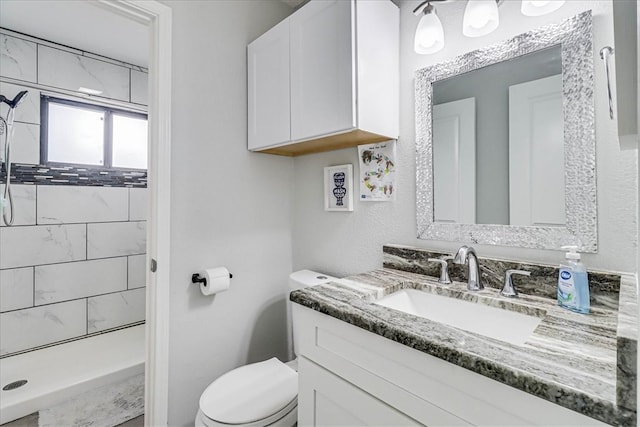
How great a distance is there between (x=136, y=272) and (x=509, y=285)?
280cm

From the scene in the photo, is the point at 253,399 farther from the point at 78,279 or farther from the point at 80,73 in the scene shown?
the point at 80,73

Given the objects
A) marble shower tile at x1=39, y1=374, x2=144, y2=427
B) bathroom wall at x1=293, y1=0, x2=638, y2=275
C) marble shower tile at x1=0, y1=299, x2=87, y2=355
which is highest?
bathroom wall at x1=293, y1=0, x2=638, y2=275

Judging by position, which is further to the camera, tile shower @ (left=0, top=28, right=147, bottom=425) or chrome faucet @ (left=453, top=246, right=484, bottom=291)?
tile shower @ (left=0, top=28, right=147, bottom=425)

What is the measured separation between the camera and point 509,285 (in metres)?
1.01

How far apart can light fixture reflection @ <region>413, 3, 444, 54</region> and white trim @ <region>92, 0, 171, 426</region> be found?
1.11 metres

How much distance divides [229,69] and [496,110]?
130 centimetres

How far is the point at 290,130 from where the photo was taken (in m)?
1.40

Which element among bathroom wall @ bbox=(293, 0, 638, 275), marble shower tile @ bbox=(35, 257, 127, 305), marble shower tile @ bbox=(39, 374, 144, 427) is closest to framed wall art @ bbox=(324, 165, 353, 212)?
bathroom wall @ bbox=(293, 0, 638, 275)

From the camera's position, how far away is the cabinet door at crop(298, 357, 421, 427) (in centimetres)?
79

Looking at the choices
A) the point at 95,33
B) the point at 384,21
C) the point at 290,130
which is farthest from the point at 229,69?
the point at 95,33

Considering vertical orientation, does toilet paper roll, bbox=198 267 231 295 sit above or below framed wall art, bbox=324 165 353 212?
below

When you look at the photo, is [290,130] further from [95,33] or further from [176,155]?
A: [95,33]

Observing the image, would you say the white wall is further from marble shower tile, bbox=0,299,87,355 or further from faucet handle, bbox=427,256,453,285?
marble shower tile, bbox=0,299,87,355

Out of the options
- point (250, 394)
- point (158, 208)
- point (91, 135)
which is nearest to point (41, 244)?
point (91, 135)
